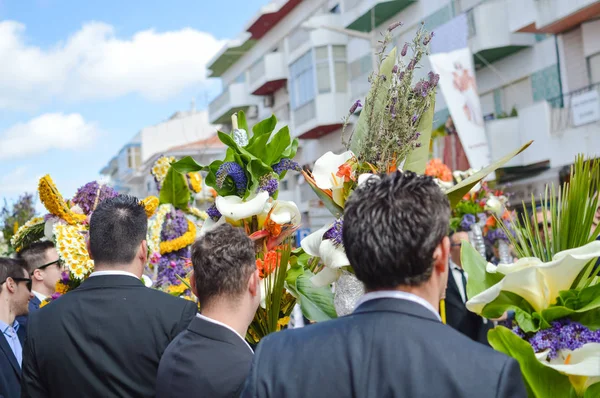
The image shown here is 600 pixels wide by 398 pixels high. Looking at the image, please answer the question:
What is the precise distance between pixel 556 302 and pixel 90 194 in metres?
3.27

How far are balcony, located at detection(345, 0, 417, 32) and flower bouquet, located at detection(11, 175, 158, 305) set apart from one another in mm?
20033

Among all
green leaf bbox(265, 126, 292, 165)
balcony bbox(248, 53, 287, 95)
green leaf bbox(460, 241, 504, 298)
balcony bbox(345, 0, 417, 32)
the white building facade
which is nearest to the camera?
green leaf bbox(460, 241, 504, 298)

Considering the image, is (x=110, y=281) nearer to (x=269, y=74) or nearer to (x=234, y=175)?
(x=234, y=175)

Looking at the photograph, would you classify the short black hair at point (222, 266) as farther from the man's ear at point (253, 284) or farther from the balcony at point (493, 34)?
the balcony at point (493, 34)

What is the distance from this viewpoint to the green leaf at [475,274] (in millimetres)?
2730

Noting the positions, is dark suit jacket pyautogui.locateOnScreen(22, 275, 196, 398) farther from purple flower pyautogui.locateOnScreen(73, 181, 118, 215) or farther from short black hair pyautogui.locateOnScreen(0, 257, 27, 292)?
short black hair pyautogui.locateOnScreen(0, 257, 27, 292)

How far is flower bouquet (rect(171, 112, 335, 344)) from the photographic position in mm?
3480

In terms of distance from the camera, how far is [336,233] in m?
3.04

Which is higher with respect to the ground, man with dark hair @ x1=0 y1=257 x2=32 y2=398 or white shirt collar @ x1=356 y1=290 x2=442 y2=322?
white shirt collar @ x1=356 y1=290 x2=442 y2=322

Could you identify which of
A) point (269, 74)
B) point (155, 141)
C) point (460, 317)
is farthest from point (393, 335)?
point (155, 141)

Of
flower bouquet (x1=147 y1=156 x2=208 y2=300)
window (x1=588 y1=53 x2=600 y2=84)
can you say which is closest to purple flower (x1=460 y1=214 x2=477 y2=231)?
flower bouquet (x1=147 y1=156 x2=208 y2=300)

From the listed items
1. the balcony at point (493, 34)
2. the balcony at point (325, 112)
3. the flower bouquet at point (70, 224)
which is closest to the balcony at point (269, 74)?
the balcony at point (325, 112)

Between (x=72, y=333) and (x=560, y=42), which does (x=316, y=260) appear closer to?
(x=72, y=333)

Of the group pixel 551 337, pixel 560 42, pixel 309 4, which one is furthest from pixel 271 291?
pixel 309 4
